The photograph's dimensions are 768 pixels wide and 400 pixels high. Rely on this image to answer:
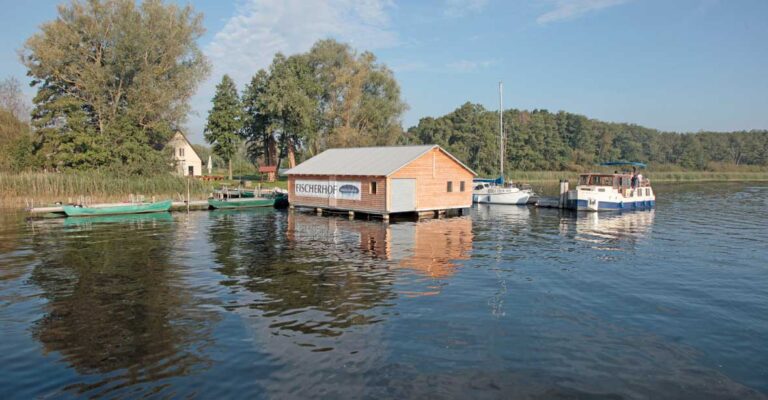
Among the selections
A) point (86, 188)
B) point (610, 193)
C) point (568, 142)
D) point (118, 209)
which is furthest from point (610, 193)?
point (568, 142)

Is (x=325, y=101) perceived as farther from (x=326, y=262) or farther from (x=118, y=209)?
(x=326, y=262)

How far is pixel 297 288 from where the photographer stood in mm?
17000

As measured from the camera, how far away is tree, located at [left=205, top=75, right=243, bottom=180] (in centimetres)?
6762

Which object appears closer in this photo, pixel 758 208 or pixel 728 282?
pixel 728 282

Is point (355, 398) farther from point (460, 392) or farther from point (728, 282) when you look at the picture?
point (728, 282)

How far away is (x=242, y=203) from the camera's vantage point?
45406 millimetres

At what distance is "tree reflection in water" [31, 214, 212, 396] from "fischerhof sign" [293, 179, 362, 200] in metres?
15.7

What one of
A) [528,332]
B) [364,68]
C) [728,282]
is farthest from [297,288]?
[364,68]

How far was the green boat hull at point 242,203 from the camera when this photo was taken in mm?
44106

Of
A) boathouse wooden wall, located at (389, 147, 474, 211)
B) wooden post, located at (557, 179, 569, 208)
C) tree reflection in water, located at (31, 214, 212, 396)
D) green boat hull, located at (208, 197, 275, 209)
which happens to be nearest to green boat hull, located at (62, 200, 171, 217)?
green boat hull, located at (208, 197, 275, 209)

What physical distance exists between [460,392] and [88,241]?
24046 millimetres

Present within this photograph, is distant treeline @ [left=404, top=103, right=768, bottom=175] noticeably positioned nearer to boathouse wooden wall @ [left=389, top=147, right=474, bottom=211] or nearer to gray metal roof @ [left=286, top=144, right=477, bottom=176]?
gray metal roof @ [left=286, top=144, right=477, bottom=176]

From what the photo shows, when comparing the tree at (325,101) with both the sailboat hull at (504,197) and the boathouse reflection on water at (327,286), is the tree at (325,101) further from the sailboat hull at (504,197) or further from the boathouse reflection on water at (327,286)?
the boathouse reflection on water at (327,286)

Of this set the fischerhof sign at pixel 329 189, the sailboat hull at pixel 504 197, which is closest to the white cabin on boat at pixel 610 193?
the sailboat hull at pixel 504 197
